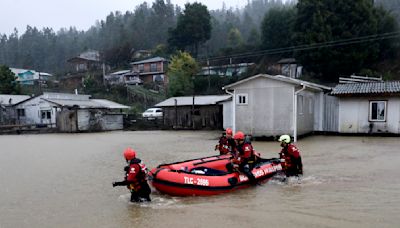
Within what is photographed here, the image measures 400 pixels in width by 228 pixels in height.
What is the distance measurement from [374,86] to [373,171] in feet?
34.9

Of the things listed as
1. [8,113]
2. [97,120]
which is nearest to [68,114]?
[97,120]

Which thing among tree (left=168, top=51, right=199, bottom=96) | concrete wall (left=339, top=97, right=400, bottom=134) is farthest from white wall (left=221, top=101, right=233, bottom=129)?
tree (left=168, top=51, right=199, bottom=96)

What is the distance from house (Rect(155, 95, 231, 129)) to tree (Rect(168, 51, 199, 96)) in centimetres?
722

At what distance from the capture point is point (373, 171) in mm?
10078

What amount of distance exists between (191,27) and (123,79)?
41.6ft

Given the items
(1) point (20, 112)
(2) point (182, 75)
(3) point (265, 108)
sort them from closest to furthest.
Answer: (3) point (265, 108), (1) point (20, 112), (2) point (182, 75)

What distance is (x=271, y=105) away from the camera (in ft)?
59.3

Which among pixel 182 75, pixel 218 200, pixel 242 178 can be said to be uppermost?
pixel 182 75

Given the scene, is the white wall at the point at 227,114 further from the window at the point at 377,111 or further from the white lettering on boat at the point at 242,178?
the white lettering on boat at the point at 242,178

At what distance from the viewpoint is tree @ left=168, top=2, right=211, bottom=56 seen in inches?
2030

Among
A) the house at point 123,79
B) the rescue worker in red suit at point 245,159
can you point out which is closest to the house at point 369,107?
the rescue worker in red suit at point 245,159

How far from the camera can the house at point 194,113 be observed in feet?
92.2

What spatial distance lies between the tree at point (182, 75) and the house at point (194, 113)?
722 cm

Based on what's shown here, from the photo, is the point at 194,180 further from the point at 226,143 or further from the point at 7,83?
the point at 7,83
